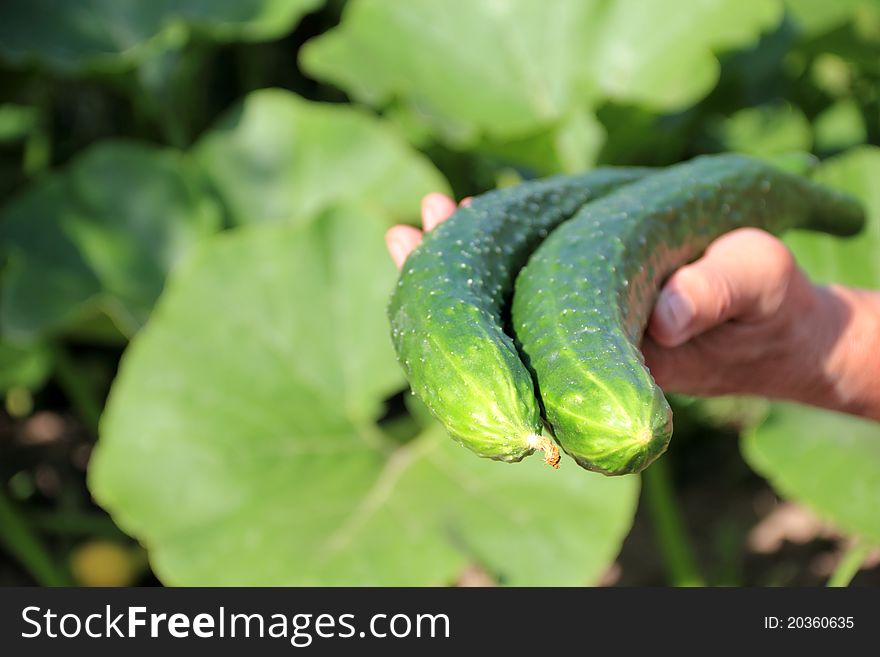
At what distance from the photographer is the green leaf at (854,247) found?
2.86 metres

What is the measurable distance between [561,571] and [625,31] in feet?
5.93


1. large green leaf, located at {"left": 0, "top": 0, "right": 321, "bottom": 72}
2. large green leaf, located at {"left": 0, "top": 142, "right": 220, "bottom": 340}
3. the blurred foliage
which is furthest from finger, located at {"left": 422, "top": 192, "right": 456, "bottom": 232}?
large green leaf, located at {"left": 0, "top": 0, "right": 321, "bottom": 72}

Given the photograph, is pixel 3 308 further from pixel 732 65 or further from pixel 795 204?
pixel 732 65

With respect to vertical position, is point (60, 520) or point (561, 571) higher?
point (561, 571)

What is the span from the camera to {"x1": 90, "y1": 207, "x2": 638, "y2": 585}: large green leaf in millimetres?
2520

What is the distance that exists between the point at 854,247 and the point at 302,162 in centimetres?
168

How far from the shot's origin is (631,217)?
5.32 feet

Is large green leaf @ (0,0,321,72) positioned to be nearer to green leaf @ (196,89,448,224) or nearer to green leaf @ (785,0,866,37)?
green leaf @ (196,89,448,224)

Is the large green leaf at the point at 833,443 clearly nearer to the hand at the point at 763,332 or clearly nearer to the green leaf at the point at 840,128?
the hand at the point at 763,332

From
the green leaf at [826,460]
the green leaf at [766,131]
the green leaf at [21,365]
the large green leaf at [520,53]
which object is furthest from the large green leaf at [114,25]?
the green leaf at [826,460]

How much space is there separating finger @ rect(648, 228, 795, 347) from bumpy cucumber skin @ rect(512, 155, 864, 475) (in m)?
0.03

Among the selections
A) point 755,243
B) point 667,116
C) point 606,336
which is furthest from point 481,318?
point 667,116

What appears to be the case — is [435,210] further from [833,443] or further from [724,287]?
[833,443]

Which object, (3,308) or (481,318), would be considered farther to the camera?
(3,308)
